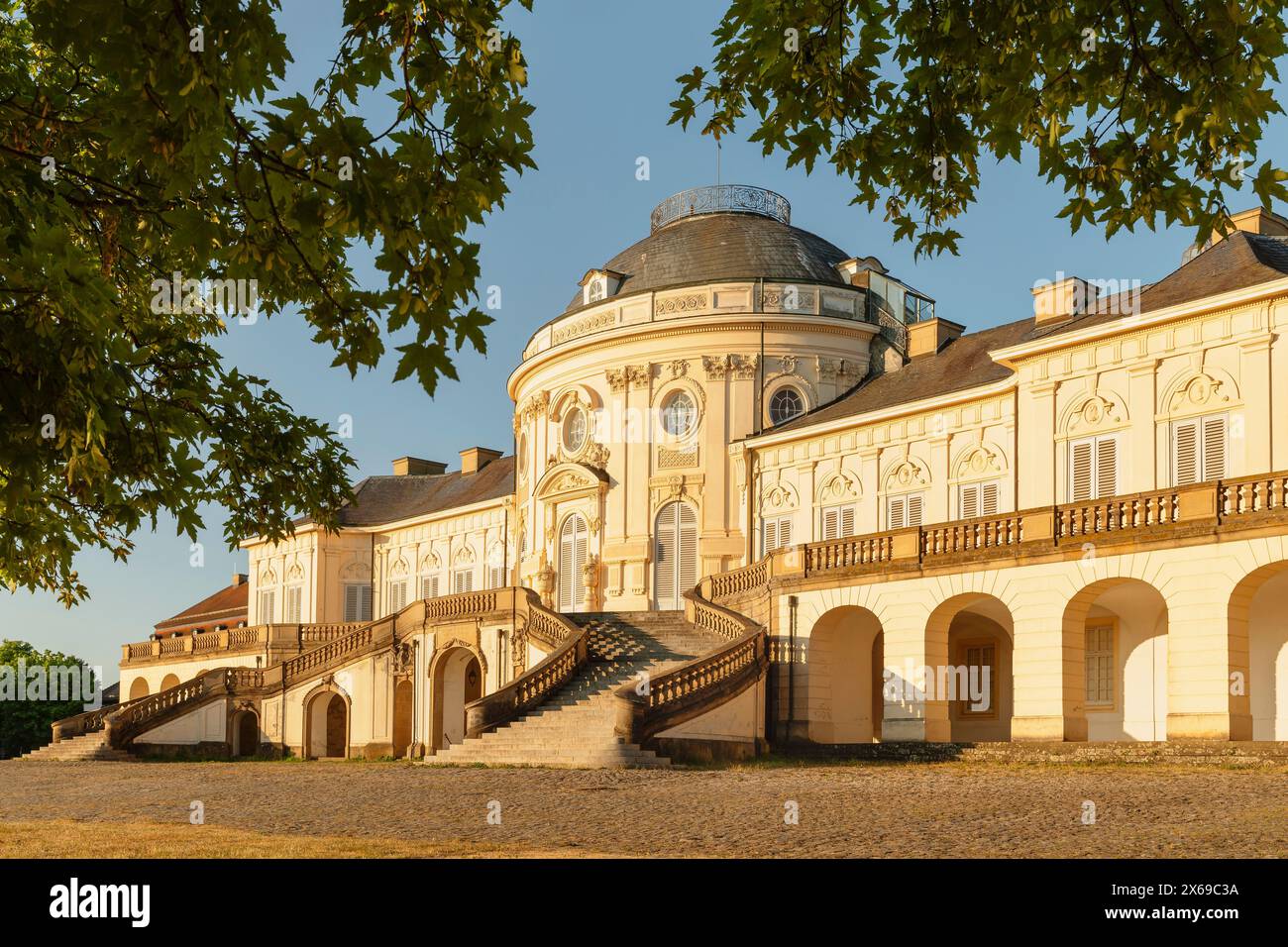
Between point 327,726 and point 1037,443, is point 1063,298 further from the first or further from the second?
point 327,726

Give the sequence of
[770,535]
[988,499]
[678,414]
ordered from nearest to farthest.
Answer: [988,499]
[770,535]
[678,414]

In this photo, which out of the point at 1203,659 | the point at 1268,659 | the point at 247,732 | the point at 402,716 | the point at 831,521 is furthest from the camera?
the point at 247,732

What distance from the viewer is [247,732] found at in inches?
1887

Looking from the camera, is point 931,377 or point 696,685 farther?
point 931,377

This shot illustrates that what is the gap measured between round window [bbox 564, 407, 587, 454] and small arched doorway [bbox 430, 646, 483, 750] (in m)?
6.83

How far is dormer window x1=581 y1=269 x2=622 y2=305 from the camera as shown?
4253 centimetres

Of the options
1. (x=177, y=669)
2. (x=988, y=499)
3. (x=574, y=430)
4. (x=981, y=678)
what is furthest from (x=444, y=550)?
(x=988, y=499)

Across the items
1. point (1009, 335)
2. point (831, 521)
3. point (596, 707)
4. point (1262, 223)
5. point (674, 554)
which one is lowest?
point (596, 707)

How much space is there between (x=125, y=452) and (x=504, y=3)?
384cm

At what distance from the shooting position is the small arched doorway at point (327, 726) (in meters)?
43.2

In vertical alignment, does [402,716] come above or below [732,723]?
below

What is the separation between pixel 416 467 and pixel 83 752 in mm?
23976
